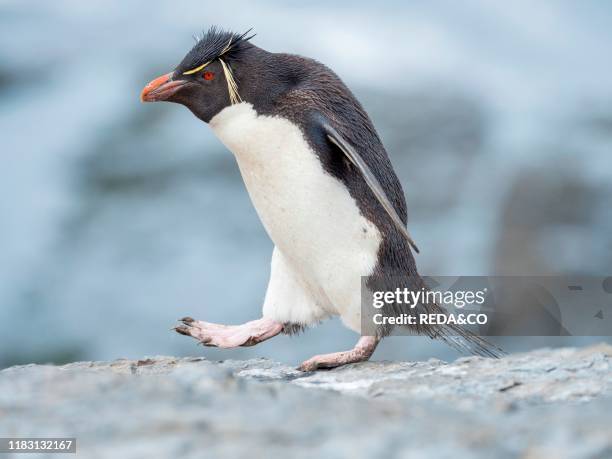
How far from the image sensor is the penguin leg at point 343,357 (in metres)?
2.78

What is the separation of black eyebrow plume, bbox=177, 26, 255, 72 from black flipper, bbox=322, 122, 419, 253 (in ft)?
1.36

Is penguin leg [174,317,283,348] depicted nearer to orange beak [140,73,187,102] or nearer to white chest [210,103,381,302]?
white chest [210,103,381,302]

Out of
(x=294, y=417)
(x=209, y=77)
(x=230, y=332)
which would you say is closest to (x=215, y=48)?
(x=209, y=77)

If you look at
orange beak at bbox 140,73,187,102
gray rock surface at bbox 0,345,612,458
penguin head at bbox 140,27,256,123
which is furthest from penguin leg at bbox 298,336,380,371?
orange beak at bbox 140,73,187,102

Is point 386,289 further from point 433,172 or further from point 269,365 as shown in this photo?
point 433,172

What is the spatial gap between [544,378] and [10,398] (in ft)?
4.05

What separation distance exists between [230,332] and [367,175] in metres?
0.76

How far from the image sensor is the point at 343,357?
2.79 meters

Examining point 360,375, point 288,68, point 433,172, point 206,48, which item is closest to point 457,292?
point 360,375

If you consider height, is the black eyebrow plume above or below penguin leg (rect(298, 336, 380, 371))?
above

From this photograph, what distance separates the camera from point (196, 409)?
167 cm

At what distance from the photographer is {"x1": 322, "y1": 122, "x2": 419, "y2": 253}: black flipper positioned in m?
2.62

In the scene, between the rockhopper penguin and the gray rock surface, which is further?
the rockhopper penguin

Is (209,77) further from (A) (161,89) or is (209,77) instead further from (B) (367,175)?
(B) (367,175)
